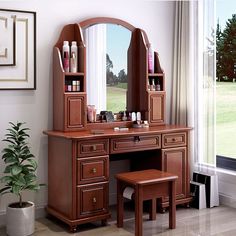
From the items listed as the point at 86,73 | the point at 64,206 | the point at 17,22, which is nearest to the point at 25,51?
the point at 17,22

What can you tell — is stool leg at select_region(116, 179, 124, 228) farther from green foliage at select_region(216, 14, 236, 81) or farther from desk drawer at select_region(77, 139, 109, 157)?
green foliage at select_region(216, 14, 236, 81)

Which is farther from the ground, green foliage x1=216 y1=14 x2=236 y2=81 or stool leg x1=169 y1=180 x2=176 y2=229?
green foliage x1=216 y1=14 x2=236 y2=81

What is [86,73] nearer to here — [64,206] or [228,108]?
[64,206]

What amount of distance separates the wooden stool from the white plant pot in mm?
740

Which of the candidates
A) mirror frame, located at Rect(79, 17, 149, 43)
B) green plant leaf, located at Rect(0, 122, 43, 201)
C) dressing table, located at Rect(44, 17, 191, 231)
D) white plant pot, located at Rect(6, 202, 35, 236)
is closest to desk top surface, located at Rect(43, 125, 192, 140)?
dressing table, located at Rect(44, 17, 191, 231)

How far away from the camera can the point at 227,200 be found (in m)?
4.21

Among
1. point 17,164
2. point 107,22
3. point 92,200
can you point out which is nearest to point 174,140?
point 92,200

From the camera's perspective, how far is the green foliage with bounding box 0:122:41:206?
3.33 meters

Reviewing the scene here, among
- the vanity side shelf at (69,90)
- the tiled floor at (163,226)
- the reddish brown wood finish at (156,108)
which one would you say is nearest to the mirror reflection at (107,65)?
the vanity side shelf at (69,90)

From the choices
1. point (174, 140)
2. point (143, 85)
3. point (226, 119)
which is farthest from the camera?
point (226, 119)

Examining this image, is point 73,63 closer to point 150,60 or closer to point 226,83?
point 150,60

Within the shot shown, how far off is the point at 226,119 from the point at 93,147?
152cm

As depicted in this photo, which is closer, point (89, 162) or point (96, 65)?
point (89, 162)

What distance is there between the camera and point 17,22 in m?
3.61
